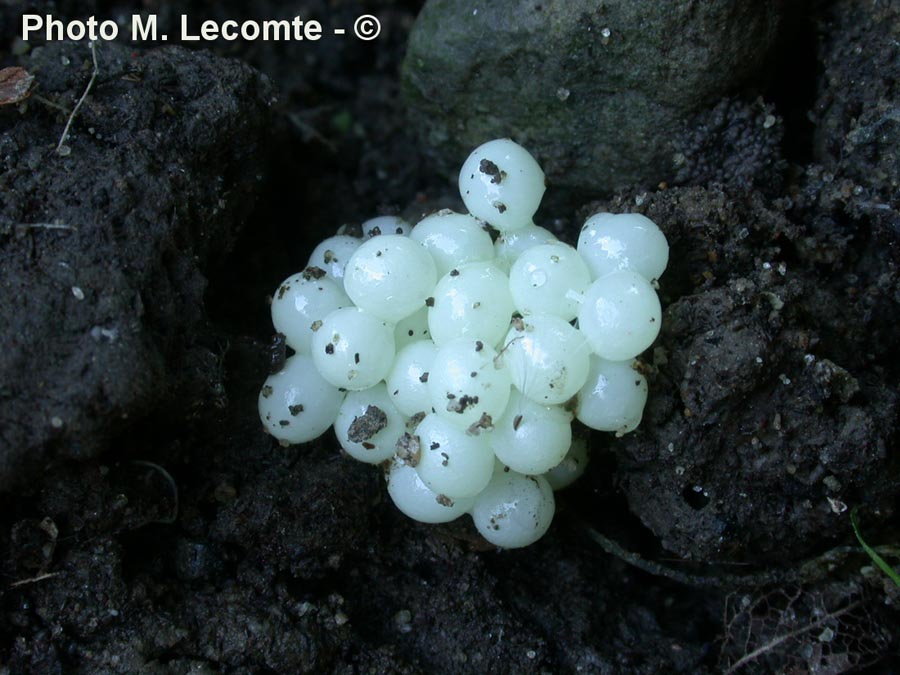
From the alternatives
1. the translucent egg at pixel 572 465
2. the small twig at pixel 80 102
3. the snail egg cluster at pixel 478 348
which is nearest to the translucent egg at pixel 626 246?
the snail egg cluster at pixel 478 348

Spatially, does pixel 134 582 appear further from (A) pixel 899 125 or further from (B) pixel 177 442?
(A) pixel 899 125

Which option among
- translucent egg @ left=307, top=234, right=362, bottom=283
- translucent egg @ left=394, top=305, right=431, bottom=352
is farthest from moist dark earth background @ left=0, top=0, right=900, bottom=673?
translucent egg @ left=394, top=305, right=431, bottom=352

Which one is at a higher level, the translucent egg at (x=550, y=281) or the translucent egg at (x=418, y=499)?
the translucent egg at (x=550, y=281)

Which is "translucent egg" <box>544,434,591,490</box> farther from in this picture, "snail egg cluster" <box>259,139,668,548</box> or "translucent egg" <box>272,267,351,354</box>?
"translucent egg" <box>272,267,351,354</box>

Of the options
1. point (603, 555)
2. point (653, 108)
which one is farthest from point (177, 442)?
point (653, 108)

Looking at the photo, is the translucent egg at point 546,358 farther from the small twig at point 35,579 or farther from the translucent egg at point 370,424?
the small twig at point 35,579

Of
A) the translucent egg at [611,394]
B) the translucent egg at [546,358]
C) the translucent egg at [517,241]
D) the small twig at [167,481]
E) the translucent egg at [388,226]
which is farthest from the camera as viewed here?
the translucent egg at [388,226]

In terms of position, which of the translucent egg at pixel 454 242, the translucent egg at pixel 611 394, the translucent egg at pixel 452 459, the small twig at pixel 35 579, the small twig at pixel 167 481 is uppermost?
the translucent egg at pixel 454 242

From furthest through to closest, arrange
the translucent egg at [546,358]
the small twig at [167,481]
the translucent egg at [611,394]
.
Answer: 1. the small twig at [167,481]
2. the translucent egg at [611,394]
3. the translucent egg at [546,358]
